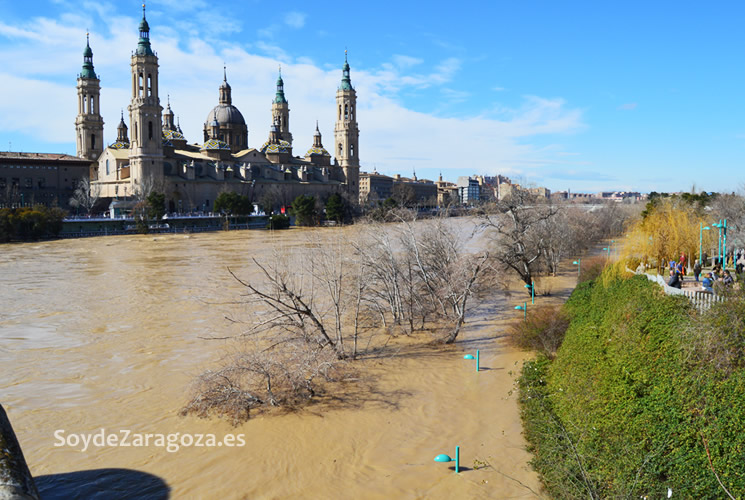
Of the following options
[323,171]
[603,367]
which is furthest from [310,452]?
[323,171]

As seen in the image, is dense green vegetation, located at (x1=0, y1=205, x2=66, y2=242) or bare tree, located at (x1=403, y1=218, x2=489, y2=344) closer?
bare tree, located at (x1=403, y1=218, x2=489, y2=344)

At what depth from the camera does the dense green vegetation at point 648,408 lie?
8289 mm

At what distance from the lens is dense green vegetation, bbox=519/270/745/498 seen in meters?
8.29

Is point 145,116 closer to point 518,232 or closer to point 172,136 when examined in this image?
point 172,136

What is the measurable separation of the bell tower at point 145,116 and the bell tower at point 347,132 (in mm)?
40464

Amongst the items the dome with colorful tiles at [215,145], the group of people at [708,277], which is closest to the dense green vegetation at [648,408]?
the group of people at [708,277]

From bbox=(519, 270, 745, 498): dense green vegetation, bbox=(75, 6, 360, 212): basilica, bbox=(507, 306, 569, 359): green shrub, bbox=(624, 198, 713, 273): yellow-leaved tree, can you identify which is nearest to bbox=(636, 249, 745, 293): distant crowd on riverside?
bbox=(624, 198, 713, 273): yellow-leaved tree

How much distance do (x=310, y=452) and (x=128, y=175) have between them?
75496mm

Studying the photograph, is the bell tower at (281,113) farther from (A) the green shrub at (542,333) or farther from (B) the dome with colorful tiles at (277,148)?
(A) the green shrub at (542,333)

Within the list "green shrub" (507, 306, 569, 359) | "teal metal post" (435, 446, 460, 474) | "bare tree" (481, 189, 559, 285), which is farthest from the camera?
"bare tree" (481, 189, 559, 285)

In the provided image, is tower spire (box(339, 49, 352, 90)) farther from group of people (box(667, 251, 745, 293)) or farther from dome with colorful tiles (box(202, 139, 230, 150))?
group of people (box(667, 251, 745, 293))

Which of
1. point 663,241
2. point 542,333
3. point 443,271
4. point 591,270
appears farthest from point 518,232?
point 542,333

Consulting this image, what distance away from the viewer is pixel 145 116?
2894 inches

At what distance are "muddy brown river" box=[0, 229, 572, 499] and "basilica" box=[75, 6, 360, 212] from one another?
181 feet
